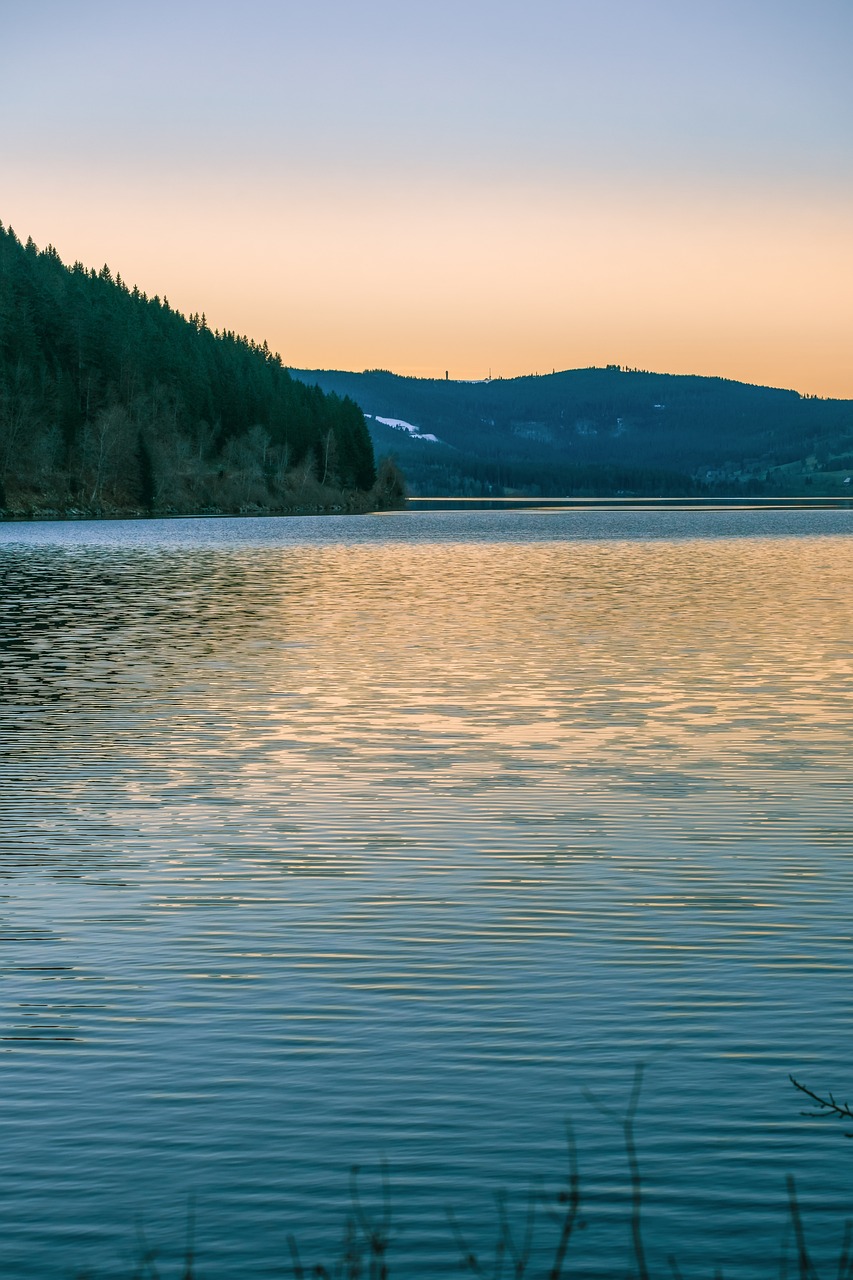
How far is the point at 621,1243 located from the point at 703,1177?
2.85 feet

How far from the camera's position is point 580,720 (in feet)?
91.0

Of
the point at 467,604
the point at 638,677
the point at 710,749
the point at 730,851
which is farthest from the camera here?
the point at 467,604

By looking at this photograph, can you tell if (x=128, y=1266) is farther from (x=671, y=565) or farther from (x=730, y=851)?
(x=671, y=565)

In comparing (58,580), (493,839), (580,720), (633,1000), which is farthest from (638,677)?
(58,580)

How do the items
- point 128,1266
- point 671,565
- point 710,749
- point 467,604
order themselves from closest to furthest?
1. point 128,1266
2. point 710,749
3. point 467,604
4. point 671,565

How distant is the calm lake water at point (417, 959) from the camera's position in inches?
347

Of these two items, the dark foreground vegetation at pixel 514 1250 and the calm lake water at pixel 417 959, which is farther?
the calm lake water at pixel 417 959

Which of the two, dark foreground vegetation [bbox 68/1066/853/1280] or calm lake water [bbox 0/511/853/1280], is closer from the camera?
dark foreground vegetation [bbox 68/1066/853/1280]

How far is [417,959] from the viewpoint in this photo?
13211 millimetres

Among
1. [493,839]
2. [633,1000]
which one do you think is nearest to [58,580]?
[493,839]

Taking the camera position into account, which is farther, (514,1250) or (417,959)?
(417,959)

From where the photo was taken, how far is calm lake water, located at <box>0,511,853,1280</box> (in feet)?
28.9

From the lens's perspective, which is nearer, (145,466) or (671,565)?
(671,565)

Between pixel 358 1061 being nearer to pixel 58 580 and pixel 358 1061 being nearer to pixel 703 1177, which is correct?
pixel 703 1177
